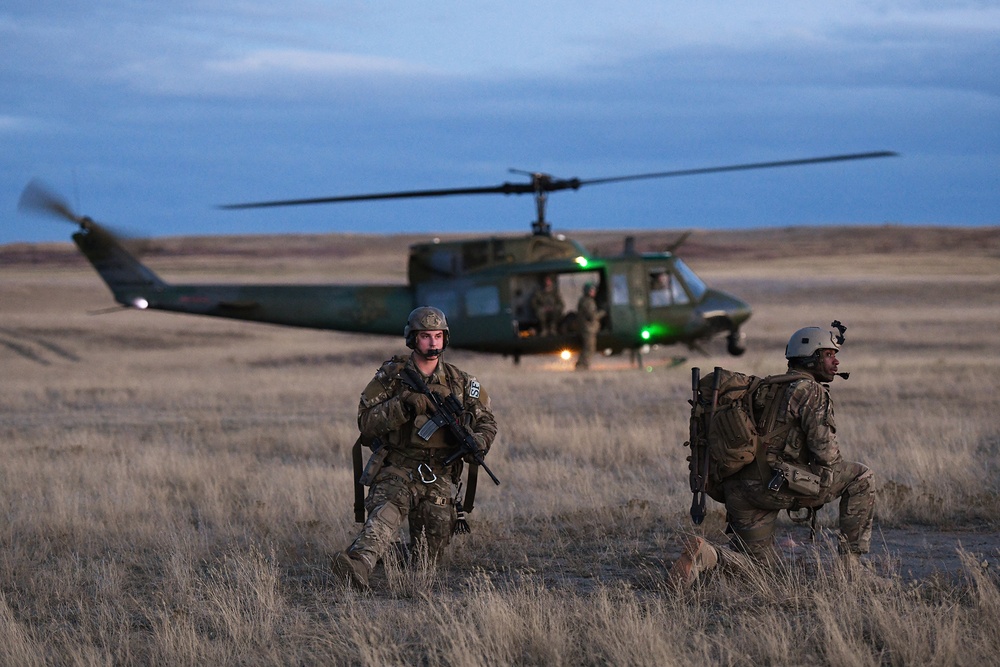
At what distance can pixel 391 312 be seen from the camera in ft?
62.7

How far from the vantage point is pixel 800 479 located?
627 centimetres

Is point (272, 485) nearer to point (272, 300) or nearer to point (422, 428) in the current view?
point (422, 428)

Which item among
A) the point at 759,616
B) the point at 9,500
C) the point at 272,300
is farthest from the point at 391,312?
the point at 759,616

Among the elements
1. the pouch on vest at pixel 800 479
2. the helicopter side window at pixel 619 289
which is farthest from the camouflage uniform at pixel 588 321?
the pouch on vest at pixel 800 479

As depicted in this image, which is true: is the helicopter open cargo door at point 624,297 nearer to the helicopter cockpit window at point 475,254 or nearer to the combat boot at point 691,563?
the helicopter cockpit window at point 475,254

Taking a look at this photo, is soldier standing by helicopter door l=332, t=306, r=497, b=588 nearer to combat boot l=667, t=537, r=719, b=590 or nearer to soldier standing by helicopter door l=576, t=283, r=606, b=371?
combat boot l=667, t=537, r=719, b=590

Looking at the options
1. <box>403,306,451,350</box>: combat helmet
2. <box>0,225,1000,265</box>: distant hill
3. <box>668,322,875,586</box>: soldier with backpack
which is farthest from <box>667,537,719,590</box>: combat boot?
<box>0,225,1000,265</box>: distant hill

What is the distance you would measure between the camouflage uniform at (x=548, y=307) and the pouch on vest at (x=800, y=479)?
1276 centimetres

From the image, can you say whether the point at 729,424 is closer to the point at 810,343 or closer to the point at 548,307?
the point at 810,343

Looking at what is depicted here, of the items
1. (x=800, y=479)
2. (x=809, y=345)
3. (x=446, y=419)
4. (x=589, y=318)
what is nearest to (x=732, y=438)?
(x=800, y=479)

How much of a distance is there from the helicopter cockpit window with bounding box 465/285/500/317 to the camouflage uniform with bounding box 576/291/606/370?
4.32 ft

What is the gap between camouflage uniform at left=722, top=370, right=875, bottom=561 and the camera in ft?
20.5

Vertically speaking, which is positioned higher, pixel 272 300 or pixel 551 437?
pixel 272 300

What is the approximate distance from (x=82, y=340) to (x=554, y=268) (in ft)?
53.2
